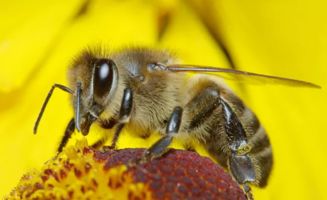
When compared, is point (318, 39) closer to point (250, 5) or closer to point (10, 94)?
point (250, 5)

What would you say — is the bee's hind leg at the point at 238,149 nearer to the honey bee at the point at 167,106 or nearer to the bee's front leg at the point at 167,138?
the honey bee at the point at 167,106

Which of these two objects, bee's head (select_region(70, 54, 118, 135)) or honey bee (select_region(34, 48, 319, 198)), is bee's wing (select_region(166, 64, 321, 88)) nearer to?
honey bee (select_region(34, 48, 319, 198))

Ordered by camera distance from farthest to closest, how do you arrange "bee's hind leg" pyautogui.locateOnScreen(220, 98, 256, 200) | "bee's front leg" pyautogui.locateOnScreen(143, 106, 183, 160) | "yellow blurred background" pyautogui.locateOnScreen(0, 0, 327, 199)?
"yellow blurred background" pyautogui.locateOnScreen(0, 0, 327, 199)
"bee's hind leg" pyautogui.locateOnScreen(220, 98, 256, 200)
"bee's front leg" pyautogui.locateOnScreen(143, 106, 183, 160)

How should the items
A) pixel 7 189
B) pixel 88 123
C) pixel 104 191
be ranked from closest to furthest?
pixel 104 191 → pixel 88 123 → pixel 7 189

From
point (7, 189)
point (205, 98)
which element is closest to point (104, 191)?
point (205, 98)

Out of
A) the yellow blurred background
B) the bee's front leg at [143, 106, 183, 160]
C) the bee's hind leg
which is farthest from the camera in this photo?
the yellow blurred background

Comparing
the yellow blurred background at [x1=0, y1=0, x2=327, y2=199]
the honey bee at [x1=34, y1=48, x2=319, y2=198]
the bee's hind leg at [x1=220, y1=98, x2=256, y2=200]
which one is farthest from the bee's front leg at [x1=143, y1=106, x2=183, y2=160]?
the yellow blurred background at [x1=0, y1=0, x2=327, y2=199]

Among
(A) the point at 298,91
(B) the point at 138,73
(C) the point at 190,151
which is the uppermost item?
(B) the point at 138,73
